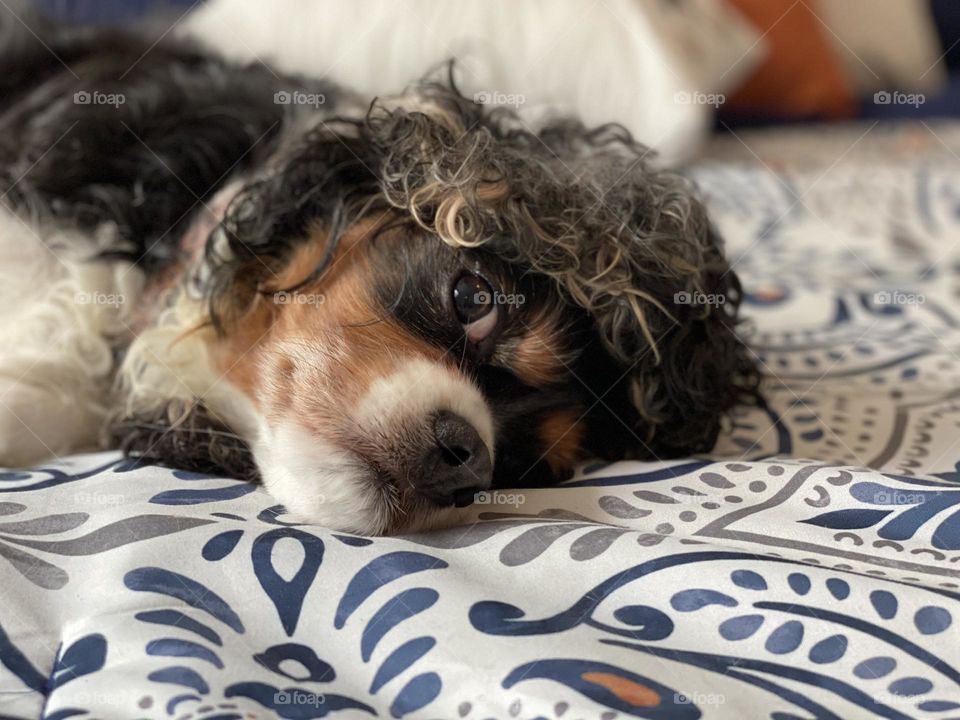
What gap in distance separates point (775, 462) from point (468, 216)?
0.67m

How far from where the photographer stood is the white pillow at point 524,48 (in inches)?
132

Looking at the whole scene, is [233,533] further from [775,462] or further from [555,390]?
[775,462]

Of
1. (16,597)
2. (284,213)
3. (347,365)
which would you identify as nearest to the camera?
(16,597)

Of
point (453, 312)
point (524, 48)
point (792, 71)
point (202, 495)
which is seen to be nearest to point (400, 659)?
point (202, 495)

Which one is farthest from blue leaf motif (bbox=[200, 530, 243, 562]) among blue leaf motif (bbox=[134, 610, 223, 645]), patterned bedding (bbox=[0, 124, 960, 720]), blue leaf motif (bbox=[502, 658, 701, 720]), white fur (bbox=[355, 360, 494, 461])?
blue leaf motif (bbox=[502, 658, 701, 720])

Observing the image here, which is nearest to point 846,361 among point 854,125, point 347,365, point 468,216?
point 468,216

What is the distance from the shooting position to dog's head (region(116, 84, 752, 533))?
5.15ft

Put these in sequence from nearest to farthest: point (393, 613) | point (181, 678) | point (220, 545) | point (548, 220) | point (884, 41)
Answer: point (181, 678) → point (393, 613) → point (220, 545) → point (548, 220) → point (884, 41)

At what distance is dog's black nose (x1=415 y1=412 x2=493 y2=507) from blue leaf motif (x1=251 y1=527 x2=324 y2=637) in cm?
24

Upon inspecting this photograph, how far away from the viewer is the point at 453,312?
1.66m

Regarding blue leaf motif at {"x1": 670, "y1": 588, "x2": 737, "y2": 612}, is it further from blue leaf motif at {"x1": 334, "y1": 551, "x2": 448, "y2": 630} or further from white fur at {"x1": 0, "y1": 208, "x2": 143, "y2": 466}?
white fur at {"x1": 0, "y1": 208, "x2": 143, "y2": 466}

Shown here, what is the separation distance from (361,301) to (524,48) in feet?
7.18

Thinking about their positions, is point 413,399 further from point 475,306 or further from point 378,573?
point 378,573

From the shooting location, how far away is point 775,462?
5.31ft
